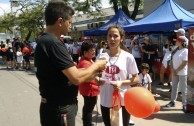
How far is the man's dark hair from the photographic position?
2568 millimetres

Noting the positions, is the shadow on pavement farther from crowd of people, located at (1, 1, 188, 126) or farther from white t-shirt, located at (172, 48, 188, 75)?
white t-shirt, located at (172, 48, 188, 75)

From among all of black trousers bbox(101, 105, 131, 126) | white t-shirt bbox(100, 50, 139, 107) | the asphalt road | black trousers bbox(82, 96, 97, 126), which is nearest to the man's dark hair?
white t-shirt bbox(100, 50, 139, 107)

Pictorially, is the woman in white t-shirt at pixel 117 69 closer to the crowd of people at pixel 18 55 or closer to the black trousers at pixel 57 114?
the black trousers at pixel 57 114

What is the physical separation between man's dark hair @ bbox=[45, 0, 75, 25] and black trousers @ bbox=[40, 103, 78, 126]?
2.37ft

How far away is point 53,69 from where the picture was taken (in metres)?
2.58

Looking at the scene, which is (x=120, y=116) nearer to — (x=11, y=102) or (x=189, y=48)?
(x=189, y=48)

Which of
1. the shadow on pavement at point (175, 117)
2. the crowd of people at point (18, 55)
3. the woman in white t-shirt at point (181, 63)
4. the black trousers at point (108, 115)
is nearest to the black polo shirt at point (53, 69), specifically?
the black trousers at point (108, 115)

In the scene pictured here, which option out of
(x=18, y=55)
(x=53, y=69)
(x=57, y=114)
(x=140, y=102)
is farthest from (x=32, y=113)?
(x=18, y=55)

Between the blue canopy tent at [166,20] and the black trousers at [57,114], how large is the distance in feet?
23.7

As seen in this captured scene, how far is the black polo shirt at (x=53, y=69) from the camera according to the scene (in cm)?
254

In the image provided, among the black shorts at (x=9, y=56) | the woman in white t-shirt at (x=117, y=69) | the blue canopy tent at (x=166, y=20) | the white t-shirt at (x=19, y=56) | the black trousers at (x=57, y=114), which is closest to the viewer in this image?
the black trousers at (x=57, y=114)

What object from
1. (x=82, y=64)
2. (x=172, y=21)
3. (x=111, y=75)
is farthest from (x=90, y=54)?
(x=172, y=21)

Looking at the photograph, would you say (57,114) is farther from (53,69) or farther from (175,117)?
(175,117)

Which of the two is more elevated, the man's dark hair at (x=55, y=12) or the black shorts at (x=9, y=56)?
the man's dark hair at (x=55, y=12)
